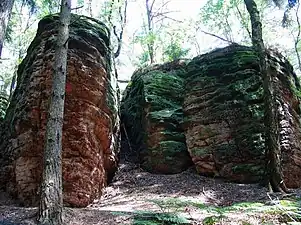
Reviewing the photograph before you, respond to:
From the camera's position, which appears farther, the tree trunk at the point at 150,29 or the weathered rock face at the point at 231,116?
the tree trunk at the point at 150,29

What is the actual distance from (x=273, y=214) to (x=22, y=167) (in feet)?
20.6

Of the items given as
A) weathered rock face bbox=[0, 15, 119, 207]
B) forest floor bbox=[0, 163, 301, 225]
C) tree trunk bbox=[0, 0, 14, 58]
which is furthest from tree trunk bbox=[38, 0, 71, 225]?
tree trunk bbox=[0, 0, 14, 58]

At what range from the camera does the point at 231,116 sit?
1093 centimetres

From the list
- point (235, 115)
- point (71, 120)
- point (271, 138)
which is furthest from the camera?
point (235, 115)

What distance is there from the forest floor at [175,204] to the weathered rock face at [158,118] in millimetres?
Answer: 679

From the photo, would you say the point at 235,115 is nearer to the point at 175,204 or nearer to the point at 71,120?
the point at 175,204

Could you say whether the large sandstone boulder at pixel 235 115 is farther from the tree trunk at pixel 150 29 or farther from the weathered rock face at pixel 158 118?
the tree trunk at pixel 150 29

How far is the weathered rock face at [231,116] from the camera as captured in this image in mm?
10008

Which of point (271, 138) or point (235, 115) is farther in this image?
point (235, 115)

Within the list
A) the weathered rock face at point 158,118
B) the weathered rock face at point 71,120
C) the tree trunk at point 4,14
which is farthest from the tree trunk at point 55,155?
the weathered rock face at point 158,118

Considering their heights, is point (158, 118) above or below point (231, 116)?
above

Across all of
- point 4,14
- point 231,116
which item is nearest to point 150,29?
point 231,116

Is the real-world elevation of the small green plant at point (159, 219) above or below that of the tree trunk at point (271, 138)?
below

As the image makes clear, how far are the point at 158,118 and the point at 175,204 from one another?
19.6 feet
